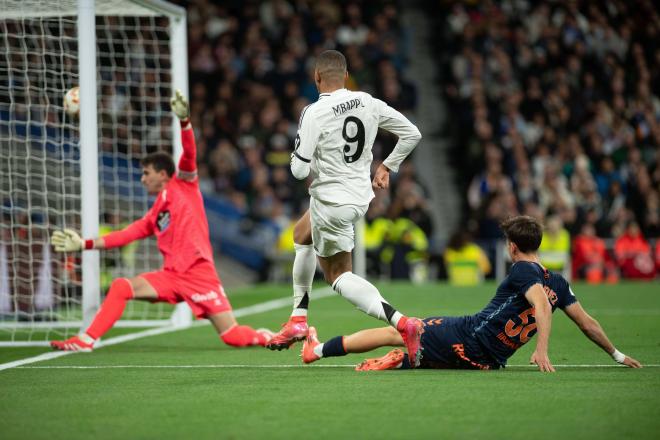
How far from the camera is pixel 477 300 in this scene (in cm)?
1441

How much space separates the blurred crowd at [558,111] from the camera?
20.5 metres

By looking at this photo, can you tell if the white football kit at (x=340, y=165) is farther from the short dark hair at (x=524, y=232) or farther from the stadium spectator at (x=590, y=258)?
the stadium spectator at (x=590, y=258)

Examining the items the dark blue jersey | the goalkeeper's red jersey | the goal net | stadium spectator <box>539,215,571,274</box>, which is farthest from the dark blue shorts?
stadium spectator <box>539,215,571,274</box>

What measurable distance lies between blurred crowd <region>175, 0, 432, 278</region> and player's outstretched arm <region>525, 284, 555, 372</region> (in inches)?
515

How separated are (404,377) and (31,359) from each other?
3.08 m

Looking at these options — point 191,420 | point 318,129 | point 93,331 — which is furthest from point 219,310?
point 191,420

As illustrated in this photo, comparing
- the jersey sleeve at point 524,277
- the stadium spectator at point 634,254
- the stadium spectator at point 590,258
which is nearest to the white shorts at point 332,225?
the jersey sleeve at point 524,277

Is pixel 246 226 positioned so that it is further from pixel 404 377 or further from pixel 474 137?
pixel 404 377

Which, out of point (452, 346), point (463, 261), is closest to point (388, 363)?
point (452, 346)

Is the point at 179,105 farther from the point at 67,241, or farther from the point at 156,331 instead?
the point at 156,331

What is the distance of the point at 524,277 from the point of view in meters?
6.64

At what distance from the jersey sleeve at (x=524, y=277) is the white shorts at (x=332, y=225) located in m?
1.13

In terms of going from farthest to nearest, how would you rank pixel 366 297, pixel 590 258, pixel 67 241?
pixel 590 258, pixel 67 241, pixel 366 297

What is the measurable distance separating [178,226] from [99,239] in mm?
634
